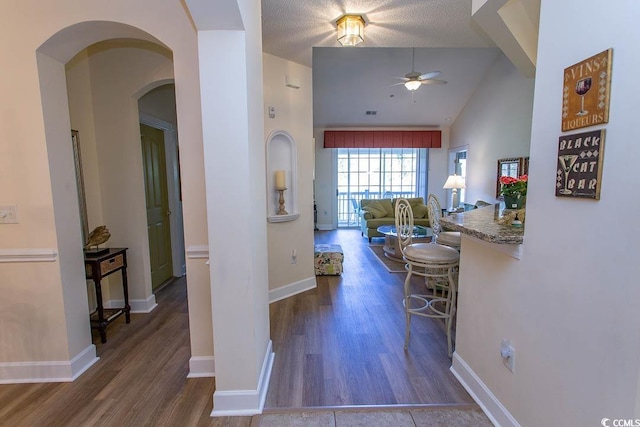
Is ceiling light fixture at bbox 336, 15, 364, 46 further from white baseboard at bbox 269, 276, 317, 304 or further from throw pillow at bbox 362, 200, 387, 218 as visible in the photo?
throw pillow at bbox 362, 200, 387, 218

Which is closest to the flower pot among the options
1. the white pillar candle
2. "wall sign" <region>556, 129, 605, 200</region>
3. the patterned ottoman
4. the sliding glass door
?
"wall sign" <region>556, 129, 605, 200</region>

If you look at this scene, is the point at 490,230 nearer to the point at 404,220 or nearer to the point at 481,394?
the point at 481,394

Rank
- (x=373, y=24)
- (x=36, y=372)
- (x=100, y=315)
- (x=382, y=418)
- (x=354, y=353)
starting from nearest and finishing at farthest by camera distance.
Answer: (x=382, y=418) → (x=36, y=372) → (x=354, y=353) → (x=100, y=315) → (x=373, y=24)

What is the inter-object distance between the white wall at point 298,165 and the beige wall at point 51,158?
1.27 m

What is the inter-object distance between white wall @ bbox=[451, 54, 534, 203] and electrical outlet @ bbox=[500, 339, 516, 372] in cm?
416

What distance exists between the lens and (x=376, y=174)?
8242mm

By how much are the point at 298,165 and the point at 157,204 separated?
5.96 ft

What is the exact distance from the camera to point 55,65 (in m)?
2.05

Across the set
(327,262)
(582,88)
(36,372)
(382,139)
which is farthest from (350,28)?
(382,139)

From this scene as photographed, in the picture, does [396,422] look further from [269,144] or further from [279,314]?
[269,144]

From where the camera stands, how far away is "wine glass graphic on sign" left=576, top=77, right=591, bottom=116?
109cm

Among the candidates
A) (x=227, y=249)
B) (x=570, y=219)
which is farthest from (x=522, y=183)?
(x=227, y=249)

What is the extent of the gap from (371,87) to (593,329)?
596cm

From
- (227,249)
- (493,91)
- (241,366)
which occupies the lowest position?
(241,366)
